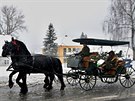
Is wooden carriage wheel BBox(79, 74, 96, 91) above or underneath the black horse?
underneath

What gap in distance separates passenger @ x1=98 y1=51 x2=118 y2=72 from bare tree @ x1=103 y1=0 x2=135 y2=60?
28.7 metres

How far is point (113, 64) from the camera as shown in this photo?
14.4 meters

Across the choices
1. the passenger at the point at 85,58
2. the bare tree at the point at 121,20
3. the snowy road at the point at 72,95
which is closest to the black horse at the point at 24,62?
the snowy road at the point at 72,95

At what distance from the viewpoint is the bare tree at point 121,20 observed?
1710 inches

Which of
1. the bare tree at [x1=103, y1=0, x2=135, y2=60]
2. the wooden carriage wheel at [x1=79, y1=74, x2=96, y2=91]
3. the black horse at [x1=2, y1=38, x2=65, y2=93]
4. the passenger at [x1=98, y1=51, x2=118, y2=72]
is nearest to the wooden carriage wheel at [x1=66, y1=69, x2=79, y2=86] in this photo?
the wooden carriage wheel at [x1=79, y1=74, x2=96, y2=91]

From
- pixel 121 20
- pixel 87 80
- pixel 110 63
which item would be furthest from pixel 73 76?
pixel 121 20

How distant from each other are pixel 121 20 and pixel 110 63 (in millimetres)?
31117

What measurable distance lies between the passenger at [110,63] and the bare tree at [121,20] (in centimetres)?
2869

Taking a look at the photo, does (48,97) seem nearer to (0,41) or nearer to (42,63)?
(42,63)

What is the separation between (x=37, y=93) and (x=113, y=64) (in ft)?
12.6

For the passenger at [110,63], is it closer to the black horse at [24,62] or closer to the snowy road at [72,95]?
the snowy road at [72,95]

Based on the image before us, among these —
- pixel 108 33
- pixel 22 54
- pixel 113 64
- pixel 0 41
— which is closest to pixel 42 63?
pixel 22 54

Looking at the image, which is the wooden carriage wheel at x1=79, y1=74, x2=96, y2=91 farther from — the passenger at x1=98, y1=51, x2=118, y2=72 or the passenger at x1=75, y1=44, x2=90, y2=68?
the passenger at x1=98, y1=51, x2=118, y2=72

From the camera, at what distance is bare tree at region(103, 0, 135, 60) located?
4344 centimetres
